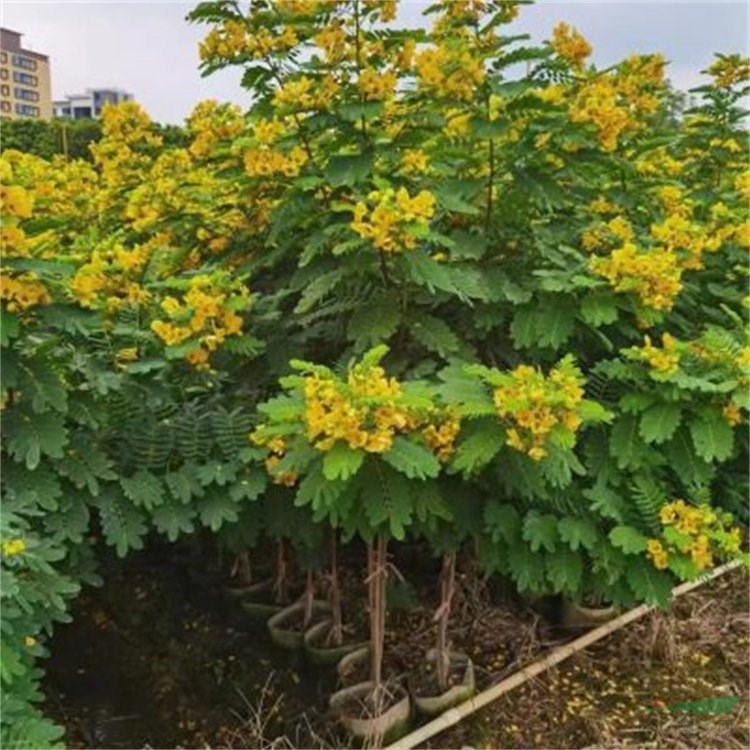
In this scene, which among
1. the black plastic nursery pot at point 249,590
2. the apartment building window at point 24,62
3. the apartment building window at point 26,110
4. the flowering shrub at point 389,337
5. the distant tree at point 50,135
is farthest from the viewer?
the distant tree at point 50,135

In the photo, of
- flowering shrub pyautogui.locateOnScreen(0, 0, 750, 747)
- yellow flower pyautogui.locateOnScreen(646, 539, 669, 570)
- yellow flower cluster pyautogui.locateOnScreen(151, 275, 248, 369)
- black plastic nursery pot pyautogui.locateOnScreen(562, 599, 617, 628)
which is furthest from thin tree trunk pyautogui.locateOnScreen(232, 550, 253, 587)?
yellow flower pyautogui.locateOnScreen(646, 539, 669, 570)

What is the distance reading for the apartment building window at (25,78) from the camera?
14.1ft

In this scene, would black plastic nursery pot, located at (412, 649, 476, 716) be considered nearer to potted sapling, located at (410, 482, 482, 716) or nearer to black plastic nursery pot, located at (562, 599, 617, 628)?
potted sapling, located at (410, 482, 482, 716)

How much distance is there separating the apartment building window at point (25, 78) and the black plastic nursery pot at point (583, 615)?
3531 millimetres

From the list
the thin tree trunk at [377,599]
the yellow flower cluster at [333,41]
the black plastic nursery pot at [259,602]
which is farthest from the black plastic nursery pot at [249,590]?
the yellow flower cluster at [333,41]

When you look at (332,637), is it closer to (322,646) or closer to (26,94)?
(322,646)

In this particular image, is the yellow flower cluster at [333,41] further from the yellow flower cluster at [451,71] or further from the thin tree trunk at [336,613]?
the thin tree trunk at [336,613]

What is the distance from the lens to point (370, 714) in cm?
234

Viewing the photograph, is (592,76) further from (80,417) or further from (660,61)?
(80,417)

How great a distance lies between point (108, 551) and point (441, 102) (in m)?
1.64

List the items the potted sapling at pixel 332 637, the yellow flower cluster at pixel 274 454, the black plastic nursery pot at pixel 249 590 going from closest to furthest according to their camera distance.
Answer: the yellow flower cluster at pixel 274 454 → the potted sapling at pixel 332 637 → the black plastic nursery pot at pixel 249 590

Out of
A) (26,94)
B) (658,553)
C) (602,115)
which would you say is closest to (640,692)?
(658,553)

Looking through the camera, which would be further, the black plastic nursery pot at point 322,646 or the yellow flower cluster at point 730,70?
the yellow flower cluster at point 730,70

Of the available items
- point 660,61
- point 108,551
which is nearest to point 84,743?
point 108,551
